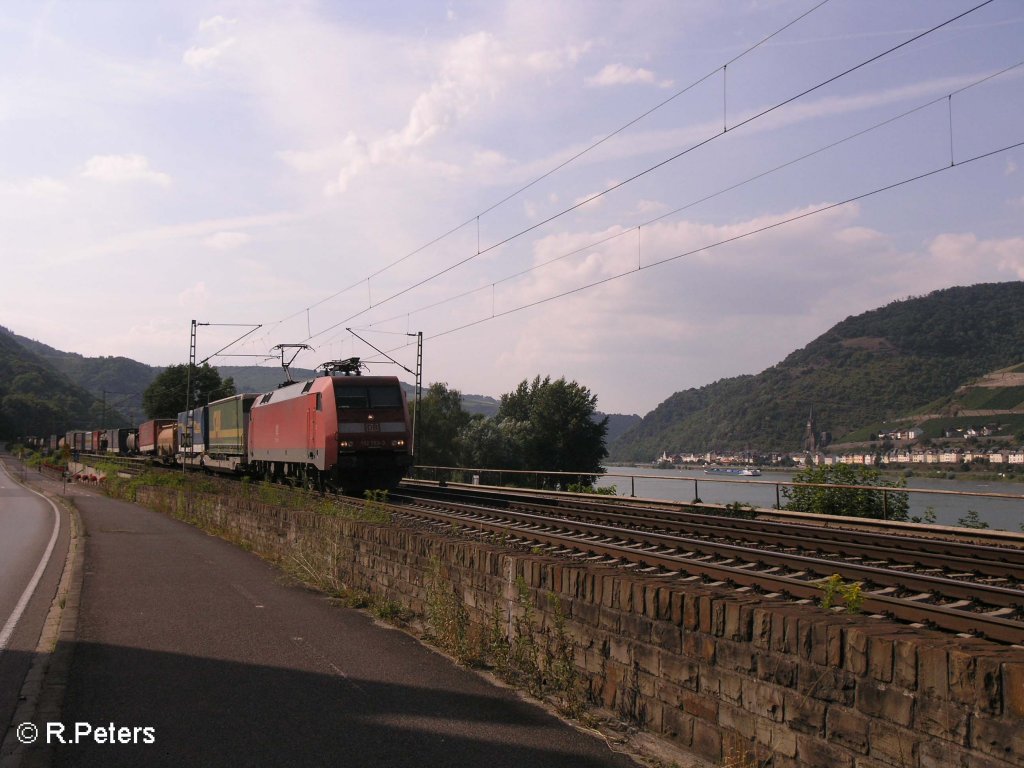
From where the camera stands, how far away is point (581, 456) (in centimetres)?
7325

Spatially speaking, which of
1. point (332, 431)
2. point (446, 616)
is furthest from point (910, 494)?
point (332, 431)

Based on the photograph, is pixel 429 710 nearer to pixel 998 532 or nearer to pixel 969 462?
pixel 998 532

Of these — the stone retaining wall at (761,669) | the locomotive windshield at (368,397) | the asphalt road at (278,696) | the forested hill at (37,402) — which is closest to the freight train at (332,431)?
the locomotive windshield at (368,397)

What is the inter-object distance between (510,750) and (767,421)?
162 feet

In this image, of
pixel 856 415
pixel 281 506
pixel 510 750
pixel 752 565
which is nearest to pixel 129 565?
pixel 281 506

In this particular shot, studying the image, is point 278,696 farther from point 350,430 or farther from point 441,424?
point 441,424

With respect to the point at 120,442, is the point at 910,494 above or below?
below

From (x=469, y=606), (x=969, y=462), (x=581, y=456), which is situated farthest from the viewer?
(x=581, y=456)

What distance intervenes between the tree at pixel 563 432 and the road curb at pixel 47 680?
60.5 meters

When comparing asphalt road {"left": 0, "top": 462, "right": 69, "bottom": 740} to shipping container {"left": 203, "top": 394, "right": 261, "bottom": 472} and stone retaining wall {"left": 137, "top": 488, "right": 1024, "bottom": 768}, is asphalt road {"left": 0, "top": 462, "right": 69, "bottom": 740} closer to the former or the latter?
stone retaining wall {"left": 137, "top": 488, "right": 1024, "bottom": 768}

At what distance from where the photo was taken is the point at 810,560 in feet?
32.4

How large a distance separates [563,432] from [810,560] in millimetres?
63405

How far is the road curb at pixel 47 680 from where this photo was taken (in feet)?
18.9

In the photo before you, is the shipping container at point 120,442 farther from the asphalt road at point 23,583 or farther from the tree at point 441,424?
the asphalt road at point 23,583
